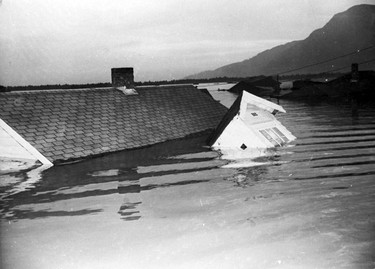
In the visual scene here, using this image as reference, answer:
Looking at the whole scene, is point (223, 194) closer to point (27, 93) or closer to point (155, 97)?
point (27, 93)

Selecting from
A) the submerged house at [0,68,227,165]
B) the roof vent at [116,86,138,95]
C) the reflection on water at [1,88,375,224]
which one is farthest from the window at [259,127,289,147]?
the roof vent at [116,86,138,95]

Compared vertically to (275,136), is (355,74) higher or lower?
higher

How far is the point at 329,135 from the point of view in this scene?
19.4 metres

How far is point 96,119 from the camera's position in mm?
17938

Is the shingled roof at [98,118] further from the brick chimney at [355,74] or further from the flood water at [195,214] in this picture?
the brick chimney at [355,74]

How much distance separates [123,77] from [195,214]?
1520 centimetres

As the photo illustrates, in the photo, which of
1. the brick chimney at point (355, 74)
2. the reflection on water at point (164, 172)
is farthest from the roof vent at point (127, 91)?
the brick chimney at point (355, 74)

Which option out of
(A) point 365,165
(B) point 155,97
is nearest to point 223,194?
(A) point 365,165

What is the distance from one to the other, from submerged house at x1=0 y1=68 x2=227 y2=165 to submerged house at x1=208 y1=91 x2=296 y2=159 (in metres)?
3.32

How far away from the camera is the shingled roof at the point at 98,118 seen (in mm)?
15148

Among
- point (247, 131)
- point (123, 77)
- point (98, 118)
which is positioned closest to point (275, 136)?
point (247, 131)

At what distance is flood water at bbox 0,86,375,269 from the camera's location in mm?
6363

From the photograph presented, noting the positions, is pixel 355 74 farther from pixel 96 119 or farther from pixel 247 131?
pixel 96 119

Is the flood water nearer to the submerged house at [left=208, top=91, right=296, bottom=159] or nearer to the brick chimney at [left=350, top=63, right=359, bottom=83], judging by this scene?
the submerged house at [left=208, top=91, right=296, bottom=159]
